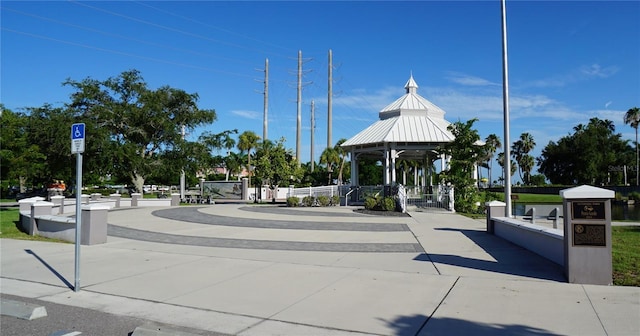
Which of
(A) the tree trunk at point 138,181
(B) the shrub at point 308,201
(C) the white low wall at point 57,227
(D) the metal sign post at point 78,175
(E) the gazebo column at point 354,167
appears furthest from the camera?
(A) the tree trunk at point 138,181

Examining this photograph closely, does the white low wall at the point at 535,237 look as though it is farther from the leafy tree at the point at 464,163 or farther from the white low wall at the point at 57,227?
the white low wall at the point at 57,227

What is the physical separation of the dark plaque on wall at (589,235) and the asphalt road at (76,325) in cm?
618

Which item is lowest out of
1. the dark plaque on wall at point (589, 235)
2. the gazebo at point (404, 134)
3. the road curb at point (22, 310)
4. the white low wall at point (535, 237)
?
the road curb at point (22, 310)

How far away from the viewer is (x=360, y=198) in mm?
32125

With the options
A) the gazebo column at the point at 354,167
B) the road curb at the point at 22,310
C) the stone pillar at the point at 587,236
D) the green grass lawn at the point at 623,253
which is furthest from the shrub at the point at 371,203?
the road curb at the point at 22,310

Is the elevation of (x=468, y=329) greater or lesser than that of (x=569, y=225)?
lesser

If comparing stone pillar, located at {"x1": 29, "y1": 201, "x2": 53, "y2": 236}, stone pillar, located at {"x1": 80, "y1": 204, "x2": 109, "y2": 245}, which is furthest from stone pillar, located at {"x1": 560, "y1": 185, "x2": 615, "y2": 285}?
stone pillar, located at {"x1": 29, "y1": 201, "x2": 53, "y2": 236}

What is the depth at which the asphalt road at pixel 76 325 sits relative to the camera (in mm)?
5562

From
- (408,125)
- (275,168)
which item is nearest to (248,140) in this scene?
(275,168)

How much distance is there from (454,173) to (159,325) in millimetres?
22431

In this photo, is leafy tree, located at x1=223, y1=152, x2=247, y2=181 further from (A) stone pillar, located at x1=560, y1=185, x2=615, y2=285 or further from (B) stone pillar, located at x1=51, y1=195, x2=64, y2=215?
(A) stone pillar, located at x1=560, y1=185, x2=615, y2=285

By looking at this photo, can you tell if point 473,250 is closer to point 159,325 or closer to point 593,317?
point 593,317

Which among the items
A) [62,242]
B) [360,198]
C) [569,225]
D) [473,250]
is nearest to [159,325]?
[569,225]

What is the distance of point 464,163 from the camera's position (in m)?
25.1
